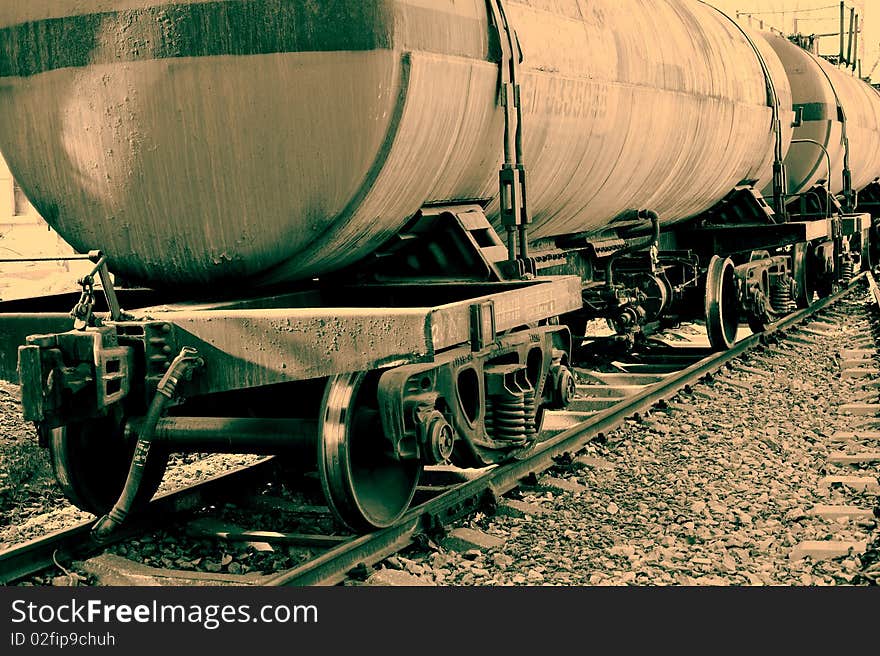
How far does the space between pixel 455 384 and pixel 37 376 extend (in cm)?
188

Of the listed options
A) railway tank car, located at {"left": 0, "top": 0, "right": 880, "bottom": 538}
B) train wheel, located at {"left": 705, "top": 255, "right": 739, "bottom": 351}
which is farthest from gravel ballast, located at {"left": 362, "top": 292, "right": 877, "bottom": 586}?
train wheel, located at {"left": 705, "top": 255, "right": 739, "bottom": 351}

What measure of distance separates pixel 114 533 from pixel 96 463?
1.67 feet

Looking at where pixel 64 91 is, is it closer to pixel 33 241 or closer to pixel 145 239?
pixel 145 239

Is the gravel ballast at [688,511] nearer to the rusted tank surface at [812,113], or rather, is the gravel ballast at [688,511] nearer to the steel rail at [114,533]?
the steel rail at [114,533]

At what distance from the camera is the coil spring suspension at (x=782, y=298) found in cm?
1167

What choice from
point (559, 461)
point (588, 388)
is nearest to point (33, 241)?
point (588, 388)

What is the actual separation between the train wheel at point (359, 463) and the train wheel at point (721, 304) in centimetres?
567

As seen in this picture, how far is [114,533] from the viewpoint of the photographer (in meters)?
5.23

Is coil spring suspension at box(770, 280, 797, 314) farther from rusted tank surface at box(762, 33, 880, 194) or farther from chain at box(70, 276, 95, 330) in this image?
chain at box(70, 276, 95, 330)

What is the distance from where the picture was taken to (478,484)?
575cm

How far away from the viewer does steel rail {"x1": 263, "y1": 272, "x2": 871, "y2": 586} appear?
4.59m

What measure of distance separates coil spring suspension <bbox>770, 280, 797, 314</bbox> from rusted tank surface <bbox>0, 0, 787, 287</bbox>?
6.47 m

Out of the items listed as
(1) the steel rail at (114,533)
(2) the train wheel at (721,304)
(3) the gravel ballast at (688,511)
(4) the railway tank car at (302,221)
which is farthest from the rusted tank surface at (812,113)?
(1) the steel rail at (114,533)

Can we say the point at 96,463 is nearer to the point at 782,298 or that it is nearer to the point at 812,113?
the point at 782,298
